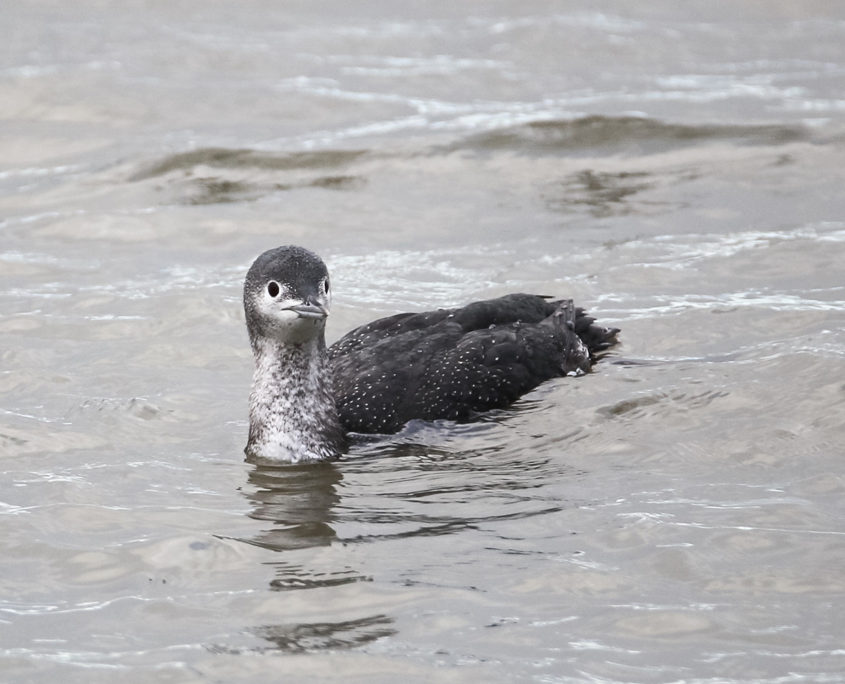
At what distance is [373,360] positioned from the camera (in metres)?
8.99

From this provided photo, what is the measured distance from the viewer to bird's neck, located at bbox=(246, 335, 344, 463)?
8.39 meters

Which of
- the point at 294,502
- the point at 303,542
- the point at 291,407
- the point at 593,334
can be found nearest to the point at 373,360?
the point at 291,407

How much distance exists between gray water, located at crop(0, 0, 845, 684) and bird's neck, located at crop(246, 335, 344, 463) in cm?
16

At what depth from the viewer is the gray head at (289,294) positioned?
26.4 feet

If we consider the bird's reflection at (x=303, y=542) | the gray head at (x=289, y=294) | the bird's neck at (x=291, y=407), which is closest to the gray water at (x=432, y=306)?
the bird's reflection at (x=303, y=542)

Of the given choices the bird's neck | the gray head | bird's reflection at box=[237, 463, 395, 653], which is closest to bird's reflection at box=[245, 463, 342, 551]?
bird's reflection at box=[237, 463, 395, 653]

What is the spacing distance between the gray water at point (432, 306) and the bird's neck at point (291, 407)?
16 cm

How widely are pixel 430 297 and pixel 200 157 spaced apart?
417 cm

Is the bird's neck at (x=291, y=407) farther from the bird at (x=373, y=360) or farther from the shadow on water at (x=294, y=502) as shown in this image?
the shadow on water at (x=294, y=502)

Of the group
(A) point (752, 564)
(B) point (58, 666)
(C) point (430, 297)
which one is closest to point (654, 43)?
(C) point (430, 297)

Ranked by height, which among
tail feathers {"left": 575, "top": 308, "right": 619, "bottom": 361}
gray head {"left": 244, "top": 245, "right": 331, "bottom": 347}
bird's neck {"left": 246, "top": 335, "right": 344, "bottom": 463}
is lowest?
bird's neck {"left": 246, "top": 335, "right": 344, "bottom": 463}

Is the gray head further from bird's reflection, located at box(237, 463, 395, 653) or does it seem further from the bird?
bird's reflection, located at box(237, 463, 395, 653)

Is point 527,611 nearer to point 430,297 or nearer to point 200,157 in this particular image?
point 430,297

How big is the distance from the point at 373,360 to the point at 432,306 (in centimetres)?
212
